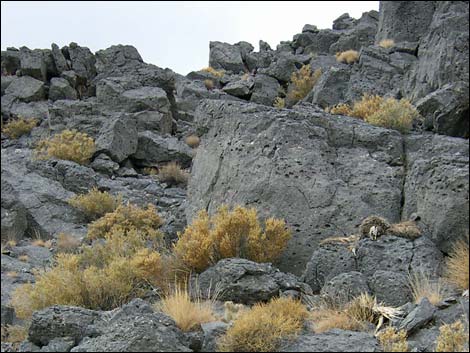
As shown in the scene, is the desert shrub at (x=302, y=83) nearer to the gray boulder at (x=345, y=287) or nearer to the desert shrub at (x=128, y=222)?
the desert shrub at (x=128, y=222)

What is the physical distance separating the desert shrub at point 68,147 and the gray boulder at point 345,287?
10956 mm

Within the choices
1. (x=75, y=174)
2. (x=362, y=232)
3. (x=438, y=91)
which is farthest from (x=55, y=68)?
(x=362, y=232)

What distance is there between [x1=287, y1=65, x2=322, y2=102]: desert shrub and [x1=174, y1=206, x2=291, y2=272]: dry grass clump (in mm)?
13434

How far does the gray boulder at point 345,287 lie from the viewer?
920cm

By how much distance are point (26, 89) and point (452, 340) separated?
19753 millimetres

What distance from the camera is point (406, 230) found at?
1065 centimetres

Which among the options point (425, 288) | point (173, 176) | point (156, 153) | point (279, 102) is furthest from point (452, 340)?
point (279, 102)

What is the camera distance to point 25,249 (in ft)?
43.9

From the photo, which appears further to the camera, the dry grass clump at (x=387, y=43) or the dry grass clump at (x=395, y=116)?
the dry grass clump at (x=387, y=43)

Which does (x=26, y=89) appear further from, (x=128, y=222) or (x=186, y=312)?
(x=186, y=312)

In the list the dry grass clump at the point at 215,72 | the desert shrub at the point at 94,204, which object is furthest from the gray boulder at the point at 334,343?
the dry grass clump at the point at 215,72

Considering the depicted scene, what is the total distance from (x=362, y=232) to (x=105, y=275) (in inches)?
162

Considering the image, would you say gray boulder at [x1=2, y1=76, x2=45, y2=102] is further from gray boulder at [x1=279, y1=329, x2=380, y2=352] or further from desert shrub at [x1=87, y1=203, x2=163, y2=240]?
gray boulder at [x1=279, y1=329, x2=380, y2=352]

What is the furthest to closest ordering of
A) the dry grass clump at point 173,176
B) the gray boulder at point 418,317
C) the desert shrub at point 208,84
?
the desert shrub at point 208,84
the dry grass clump at point 173,176
the gray boulder at point 418,317
